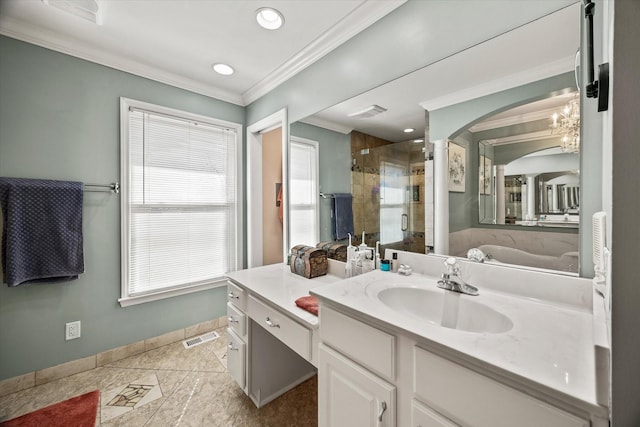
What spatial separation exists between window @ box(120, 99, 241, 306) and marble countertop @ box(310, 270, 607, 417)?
186cm

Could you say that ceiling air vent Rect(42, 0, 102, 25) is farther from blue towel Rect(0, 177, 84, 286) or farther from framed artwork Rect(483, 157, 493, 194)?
framed artwork Rect(483, 157, 493, 194)

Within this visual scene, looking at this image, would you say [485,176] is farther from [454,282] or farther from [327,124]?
[327,124]

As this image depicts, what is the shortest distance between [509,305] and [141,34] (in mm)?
2589

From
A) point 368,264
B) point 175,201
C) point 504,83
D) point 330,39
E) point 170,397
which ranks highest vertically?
point 330,39

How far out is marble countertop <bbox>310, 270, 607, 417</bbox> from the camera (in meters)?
0.52

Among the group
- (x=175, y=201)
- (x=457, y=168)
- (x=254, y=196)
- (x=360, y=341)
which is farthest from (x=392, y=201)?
(x=175, y=201)

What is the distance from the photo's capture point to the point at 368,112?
1601 mm

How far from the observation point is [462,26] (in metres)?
1.17

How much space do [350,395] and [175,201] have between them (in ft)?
7.03

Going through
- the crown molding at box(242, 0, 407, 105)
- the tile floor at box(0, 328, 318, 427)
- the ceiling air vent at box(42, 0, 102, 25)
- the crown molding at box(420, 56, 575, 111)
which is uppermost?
the ceiling air vent at box(42, 0, 102, 25)

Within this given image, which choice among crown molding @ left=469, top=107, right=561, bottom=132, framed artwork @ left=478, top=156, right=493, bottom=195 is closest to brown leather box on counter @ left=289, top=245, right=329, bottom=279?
framed artwork @ left=478, top=156, right=493, bottom=195

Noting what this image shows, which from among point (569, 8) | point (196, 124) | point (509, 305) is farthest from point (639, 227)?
point (196, 124)

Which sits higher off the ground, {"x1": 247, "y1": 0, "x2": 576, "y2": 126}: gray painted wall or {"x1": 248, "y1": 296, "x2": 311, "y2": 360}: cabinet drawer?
{"x1": 247, "y1": 0, "x2": 576, "y2": 126}: gray painted wall

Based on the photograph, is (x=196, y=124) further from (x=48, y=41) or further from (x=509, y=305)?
(x=509, y=305)
